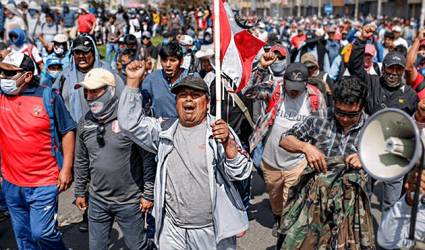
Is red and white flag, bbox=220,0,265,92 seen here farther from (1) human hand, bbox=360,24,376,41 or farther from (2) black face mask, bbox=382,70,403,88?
(1) human hand, bbox=360,24,376,41

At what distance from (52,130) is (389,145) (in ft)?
8.68

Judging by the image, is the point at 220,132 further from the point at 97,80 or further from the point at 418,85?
the point at 418,85

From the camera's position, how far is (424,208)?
9.21ft

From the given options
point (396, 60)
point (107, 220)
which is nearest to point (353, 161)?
point (107, 220)

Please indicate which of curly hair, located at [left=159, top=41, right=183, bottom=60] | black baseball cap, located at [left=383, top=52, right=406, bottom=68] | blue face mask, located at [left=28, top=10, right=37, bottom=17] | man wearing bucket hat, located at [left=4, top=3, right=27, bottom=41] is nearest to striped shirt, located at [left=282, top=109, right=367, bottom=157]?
Result: curly hair, located at [left=159, top=41, right=183, bottom=60]

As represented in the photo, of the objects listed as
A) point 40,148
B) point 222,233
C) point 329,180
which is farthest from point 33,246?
point 329,180

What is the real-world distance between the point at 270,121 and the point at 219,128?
1.80m

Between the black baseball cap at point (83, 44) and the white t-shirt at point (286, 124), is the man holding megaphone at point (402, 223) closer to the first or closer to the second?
the white t-shirt at point (286, 124)

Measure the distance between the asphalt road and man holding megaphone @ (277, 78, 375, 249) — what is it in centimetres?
185

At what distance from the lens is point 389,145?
2.51 metres

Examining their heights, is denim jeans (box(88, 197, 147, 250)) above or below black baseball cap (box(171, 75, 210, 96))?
below

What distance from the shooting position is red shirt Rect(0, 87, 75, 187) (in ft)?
12.9

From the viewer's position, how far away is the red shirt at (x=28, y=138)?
3.93 meters

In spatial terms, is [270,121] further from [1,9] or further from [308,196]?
[1,9]
